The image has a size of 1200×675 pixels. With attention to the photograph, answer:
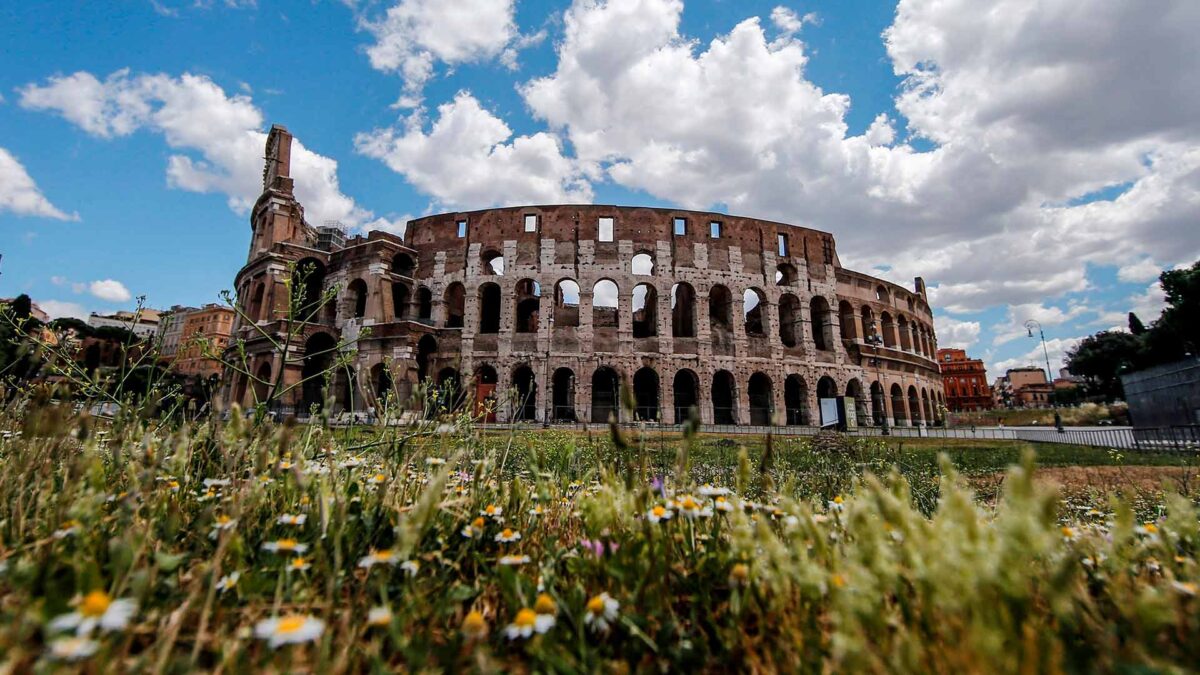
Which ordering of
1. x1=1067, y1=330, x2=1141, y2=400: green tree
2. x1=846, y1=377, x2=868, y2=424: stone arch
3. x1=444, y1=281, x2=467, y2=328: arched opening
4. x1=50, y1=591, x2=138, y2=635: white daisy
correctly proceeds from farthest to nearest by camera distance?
x1=1067, y1=330, x2=1141, y2=400: green tree → x1=846, y1=377, x2=868, y2=424: stone arch → x1=444, y1=281, x2=467, y2=328: arched opening → x1=50, y1=591, x2=138, y2=635: white daisy

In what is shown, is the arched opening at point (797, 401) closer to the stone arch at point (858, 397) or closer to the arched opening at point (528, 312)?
the stone arch at point (858, 397)

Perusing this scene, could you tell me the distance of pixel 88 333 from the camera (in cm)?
4156

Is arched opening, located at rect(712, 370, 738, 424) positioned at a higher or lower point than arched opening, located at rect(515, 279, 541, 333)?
lower

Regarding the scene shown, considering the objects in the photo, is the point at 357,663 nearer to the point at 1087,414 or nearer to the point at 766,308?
the point at 766,308

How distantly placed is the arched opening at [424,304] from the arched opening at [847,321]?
22176 mm

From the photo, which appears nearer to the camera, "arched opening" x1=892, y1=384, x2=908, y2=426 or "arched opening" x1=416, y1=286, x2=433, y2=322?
"arched opening" x1=416, y1=286, x2=433, y2=322

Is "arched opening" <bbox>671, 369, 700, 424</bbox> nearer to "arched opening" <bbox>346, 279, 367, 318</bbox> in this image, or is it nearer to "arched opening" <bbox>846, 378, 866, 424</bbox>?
"arched opening" <bbox>846, 378, 866, 424</bbox>

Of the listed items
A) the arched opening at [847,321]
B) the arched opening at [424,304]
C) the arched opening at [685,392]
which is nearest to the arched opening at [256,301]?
the arched opening at [424,304]

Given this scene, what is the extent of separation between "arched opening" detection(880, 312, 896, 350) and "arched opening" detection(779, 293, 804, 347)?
743 cm

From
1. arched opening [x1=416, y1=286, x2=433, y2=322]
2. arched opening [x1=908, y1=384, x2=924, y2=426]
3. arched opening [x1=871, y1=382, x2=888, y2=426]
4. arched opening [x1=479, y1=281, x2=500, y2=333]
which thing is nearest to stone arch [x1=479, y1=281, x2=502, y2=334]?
arched opening [x1=479, y1=281, x2=500, y2=333]

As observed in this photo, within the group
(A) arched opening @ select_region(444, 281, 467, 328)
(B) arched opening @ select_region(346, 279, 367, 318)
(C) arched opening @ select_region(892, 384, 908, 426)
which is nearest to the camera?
(B) arched opening @ select_region(346, 279, 367, 318)

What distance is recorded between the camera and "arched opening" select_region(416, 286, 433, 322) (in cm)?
2575

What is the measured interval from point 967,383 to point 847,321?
6098 cm

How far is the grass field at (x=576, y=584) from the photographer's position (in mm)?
975
